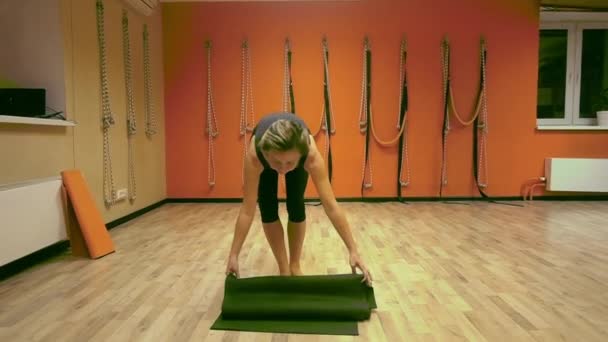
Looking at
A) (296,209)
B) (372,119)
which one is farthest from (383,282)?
(372,119)

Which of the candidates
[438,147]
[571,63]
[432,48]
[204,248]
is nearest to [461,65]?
[432,48]

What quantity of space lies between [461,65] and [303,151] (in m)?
4.07

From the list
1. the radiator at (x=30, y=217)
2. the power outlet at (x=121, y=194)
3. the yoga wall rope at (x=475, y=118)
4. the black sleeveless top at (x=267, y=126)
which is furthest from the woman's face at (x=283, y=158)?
the yoga wall rope at (x=475, y=118)

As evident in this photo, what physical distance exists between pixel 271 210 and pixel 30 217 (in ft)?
4.62

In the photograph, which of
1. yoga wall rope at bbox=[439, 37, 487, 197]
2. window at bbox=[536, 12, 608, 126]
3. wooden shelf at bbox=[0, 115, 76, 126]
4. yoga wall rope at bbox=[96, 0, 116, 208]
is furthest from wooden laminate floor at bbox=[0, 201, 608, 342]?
window at bbox=[536, 12, 608, 126]

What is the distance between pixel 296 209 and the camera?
2.01 metres

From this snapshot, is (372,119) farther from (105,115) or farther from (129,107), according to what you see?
(105,115)

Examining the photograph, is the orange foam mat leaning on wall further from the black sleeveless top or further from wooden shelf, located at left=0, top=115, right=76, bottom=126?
the black sleeveless top

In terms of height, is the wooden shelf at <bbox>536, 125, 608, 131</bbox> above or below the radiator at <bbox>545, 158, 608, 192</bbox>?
above

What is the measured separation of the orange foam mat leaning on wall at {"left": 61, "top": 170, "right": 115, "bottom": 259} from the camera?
271 cm

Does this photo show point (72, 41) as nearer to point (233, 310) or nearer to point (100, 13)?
point (100, 13)

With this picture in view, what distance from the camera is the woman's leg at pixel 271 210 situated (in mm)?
1984

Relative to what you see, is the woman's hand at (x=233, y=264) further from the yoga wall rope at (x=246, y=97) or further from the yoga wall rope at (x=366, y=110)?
the yoga wall rope at (x=366, y=110)

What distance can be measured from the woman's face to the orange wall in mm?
3490
